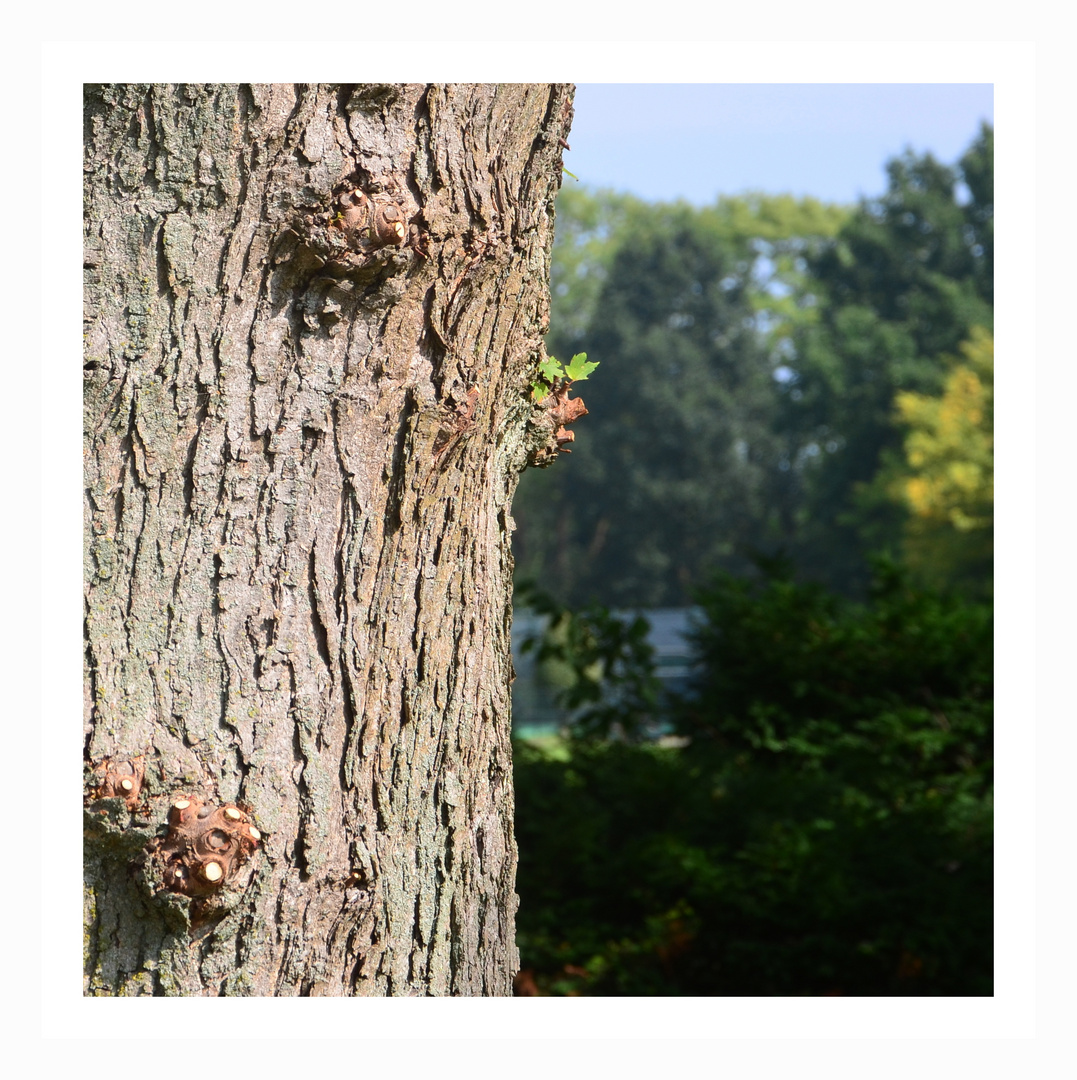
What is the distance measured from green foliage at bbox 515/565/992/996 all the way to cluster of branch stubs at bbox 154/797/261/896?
10.2ft

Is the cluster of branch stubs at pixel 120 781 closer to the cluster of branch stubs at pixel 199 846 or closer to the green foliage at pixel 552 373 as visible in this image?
the cluster of branch stubs at pixel 199 846

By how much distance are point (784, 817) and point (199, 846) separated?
3.91 metres

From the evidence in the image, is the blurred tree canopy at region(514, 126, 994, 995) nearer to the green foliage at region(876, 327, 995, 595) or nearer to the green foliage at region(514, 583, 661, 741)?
the green foliage at region(514, 583, 661, 741)

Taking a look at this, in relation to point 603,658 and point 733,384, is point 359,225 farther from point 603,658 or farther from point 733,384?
point 733,384

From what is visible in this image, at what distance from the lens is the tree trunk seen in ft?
4.75

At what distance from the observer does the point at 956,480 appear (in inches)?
1008

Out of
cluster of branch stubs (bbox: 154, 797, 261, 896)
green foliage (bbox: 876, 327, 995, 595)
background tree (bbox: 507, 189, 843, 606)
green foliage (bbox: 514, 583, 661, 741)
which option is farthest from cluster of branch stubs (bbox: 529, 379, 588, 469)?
background tree (bbox: 507, 189, 843, 606)

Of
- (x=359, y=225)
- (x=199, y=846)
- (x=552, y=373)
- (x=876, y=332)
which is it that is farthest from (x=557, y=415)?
(x=876, y=332)

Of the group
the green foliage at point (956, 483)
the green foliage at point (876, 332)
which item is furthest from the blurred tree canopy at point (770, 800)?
the green foliage at point (876, 332)

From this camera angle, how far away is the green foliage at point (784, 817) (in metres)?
4.14

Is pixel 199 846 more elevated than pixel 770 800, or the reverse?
pixel 199 846

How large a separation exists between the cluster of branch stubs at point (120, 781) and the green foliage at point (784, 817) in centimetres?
318

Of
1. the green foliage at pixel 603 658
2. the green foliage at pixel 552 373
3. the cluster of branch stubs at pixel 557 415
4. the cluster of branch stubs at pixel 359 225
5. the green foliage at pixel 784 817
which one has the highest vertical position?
the cluster of branch stubs at pixel 359 225
